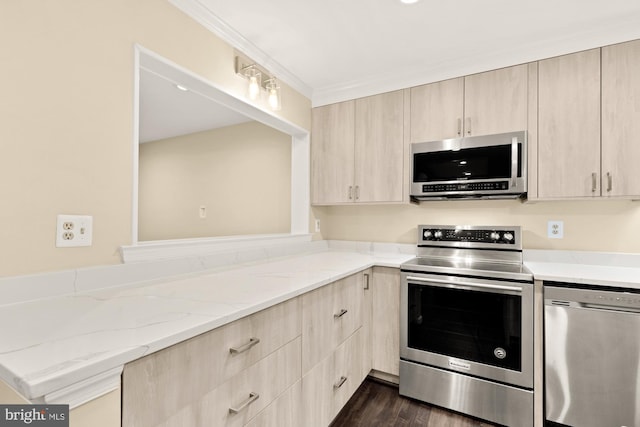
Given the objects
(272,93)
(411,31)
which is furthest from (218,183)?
(411,31)

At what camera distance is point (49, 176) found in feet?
3.68

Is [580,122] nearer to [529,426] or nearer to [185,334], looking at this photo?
[529,426]

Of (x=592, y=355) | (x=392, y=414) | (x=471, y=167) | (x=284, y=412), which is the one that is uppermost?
(x=471, y=167)

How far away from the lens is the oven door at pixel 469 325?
68.1 inches

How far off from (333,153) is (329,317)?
1517 mm

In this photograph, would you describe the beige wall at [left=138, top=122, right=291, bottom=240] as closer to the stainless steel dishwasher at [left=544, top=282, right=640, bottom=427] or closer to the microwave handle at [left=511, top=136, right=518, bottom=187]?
the microwave handle at [left=511, top=136, right=518, bottom=187]

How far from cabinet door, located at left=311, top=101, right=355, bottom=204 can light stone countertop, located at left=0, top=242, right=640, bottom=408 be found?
92 cm

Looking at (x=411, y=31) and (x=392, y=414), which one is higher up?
(x=411, y=31)

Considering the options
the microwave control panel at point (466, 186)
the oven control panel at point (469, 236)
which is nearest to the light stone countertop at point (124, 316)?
the oven control panel at point (469, 236)

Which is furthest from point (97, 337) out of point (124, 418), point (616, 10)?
point (616, 10)

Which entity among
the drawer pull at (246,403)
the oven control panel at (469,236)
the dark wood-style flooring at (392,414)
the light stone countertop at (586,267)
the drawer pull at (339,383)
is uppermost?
the oven control panel at (469,236)

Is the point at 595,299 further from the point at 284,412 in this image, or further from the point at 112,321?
the point at 112,321

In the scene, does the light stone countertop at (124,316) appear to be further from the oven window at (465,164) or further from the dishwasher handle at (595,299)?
the oven window at (465,164)

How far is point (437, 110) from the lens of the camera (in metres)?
2.29
